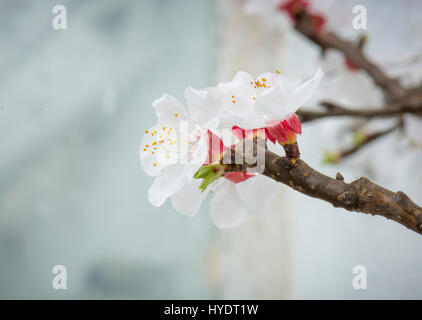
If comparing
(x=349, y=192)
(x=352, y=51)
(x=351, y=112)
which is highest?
(x=352, y=51)

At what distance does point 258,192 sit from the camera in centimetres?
19

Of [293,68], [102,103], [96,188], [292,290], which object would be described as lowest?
[292,290]

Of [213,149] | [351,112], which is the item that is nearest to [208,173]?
[213,149]

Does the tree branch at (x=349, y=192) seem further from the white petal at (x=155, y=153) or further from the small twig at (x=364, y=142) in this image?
the small twig at (x=364, y=142)

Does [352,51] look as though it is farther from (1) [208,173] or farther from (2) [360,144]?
(1) [208,173]

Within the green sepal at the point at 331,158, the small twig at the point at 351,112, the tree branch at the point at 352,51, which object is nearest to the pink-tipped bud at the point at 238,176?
the small twig at the point at 351,112

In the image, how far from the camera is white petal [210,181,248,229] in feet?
0.66

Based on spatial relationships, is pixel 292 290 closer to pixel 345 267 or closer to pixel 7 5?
pixel 345 267

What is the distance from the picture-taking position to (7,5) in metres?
0.63

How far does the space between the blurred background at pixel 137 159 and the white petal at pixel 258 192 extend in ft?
1.42

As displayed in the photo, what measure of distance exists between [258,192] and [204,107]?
5cm

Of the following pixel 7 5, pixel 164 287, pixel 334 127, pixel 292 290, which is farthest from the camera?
pixel 292 290

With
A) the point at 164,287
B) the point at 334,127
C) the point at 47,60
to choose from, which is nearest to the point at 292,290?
the point at 164,287
